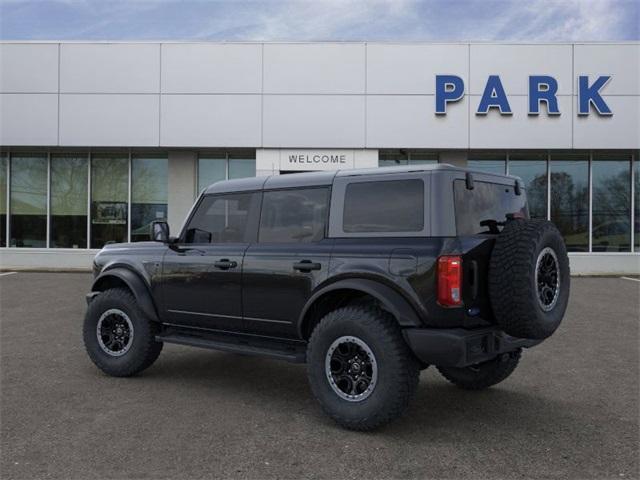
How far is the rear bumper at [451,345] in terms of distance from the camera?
12.5ft

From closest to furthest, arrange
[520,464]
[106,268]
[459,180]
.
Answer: [520,464], [459,180], [106,268]

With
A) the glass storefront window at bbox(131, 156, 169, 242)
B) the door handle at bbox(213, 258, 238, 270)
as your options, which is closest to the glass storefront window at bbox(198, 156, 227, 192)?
the glass storefront window at bbox(131, 156, 169, 242)

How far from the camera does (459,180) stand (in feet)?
14.0

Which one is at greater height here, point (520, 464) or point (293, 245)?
point (293, 245)

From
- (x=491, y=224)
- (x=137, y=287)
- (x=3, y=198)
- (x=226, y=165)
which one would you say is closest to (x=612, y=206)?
(x=226, y=165)

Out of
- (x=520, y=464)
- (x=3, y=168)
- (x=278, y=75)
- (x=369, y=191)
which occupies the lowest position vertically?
(x=520, y=464)

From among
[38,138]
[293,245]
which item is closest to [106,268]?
[293,245]

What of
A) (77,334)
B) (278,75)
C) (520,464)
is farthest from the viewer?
(278,75)

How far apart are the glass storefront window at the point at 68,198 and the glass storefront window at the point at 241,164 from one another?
15.1 ft

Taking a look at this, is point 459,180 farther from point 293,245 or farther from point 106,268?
point 106,268

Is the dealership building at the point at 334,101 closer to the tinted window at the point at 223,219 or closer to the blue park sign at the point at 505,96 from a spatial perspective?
the blue park sign at the point at 505,96

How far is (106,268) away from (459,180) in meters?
3.72

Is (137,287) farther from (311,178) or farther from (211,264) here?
(311,178)

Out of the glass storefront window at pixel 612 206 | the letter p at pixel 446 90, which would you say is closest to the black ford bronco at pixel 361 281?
the letter p at pixel 446 90
